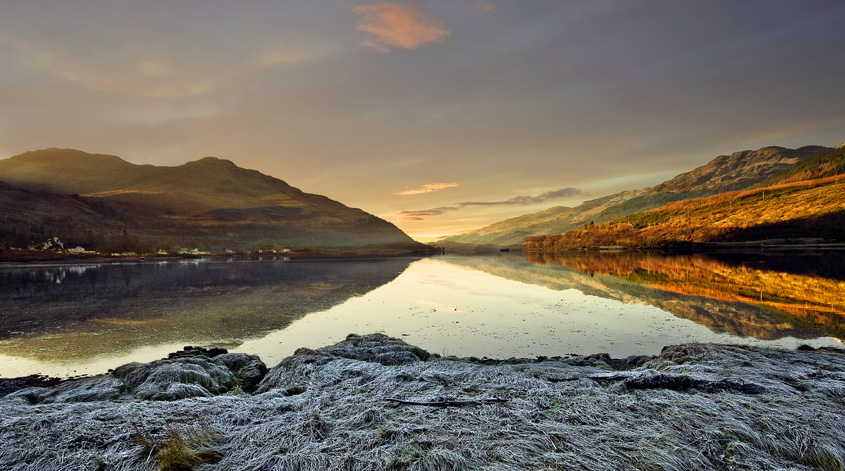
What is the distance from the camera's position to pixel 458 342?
12930 millimetres

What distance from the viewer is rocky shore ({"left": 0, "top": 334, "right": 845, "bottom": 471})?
135 inches

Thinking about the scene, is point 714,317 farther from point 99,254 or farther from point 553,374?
point 99,254

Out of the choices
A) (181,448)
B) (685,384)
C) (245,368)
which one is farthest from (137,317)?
(685,384)

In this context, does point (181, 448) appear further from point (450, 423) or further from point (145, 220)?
point (145, 220)

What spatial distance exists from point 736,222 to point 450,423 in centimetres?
13947

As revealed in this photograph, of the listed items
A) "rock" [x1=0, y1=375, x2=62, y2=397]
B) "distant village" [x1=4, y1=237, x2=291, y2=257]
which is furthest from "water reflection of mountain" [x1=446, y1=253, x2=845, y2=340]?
"distant village" [x1=4, y1=237, x2=291, y2=257]

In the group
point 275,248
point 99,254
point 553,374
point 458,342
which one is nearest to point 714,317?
point 458,342

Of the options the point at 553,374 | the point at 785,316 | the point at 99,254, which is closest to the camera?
the point at 553,374

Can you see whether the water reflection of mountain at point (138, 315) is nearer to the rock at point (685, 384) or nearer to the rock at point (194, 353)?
the rock at point (194, 353)

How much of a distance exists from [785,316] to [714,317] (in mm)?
2770

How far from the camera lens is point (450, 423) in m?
4.20

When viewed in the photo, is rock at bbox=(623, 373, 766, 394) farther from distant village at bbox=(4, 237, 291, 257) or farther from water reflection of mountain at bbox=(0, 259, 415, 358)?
distant village at bbox=(4, 237, 291, 257)

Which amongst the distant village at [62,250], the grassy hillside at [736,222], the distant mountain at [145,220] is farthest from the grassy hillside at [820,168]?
the distant village at [62,250]

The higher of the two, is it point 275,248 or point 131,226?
point 131,226
